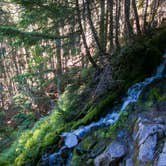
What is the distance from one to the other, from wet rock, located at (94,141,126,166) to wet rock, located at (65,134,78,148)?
1073 millimetres

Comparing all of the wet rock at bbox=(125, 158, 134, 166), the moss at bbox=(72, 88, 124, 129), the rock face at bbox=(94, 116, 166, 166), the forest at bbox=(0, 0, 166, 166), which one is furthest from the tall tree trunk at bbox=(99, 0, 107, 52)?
the wet rock at bbox=(125, 158, 134, 166)

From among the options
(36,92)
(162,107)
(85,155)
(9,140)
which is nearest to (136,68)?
(162,107)

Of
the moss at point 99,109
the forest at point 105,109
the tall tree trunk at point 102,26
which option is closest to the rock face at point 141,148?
the forest at point 105,109

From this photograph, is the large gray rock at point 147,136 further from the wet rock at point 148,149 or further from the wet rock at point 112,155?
the wet rock at point 112,155

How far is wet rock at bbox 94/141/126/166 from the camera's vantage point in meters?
4.95

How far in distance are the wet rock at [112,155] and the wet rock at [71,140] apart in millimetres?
1073

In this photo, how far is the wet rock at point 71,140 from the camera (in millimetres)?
6347

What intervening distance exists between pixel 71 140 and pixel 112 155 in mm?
1672

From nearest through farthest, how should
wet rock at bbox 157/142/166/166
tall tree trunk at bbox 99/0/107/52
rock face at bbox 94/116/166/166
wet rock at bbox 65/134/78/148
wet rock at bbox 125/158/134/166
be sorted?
wet rock at bbox 157/142/166/166 < rock face at bbox 94/116/166/166 < wet rock at bbox 125/158/134/166 < wet rock at bbox 65/134/78/148 < tall tree trunk at bbox 99/0/107/52

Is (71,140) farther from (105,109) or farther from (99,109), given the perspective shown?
(105,109)

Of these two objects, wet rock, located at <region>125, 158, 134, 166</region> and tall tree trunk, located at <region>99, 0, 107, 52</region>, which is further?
tall tree trunk, located at <region>99, 0, 107, 52</region>

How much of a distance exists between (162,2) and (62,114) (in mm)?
6981

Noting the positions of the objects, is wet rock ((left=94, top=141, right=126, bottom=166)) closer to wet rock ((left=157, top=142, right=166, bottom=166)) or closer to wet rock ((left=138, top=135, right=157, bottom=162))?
wet rock ((left=138, top=135, right=157, bottom=162))

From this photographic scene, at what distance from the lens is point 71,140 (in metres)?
A: 6.48
